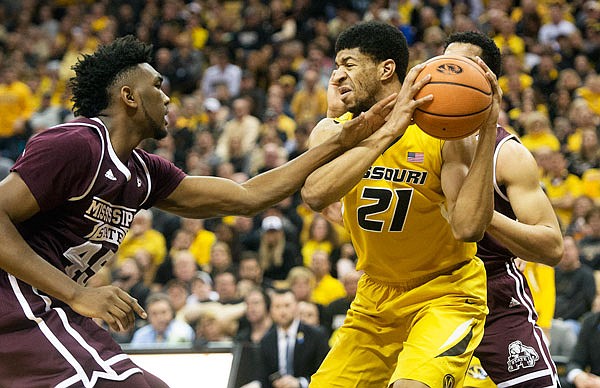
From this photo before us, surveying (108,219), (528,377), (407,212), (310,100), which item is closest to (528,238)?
(407,212)

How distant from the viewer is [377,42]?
457 centimetres

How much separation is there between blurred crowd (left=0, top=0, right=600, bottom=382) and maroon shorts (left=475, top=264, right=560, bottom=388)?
1.63 metres

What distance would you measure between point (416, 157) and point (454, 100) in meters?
0.48

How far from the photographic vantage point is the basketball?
13.2 feet

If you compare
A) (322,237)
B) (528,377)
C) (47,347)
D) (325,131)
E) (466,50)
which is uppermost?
(466,50)

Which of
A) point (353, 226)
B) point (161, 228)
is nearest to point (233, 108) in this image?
point (161, 228)

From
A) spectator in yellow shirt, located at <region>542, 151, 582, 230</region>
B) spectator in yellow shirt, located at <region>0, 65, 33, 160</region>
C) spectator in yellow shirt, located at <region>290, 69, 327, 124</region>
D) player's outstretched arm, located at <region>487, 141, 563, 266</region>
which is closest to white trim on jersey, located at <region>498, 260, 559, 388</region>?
player's outstretched arm, located at <region>487, 141, 563, 266</region>

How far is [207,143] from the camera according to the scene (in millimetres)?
13305

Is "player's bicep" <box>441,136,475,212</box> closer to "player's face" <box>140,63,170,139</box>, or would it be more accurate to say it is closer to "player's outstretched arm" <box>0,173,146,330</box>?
"player's face" <box>140,63,170,139</box>

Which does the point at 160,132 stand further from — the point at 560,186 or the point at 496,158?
the point at 560,186

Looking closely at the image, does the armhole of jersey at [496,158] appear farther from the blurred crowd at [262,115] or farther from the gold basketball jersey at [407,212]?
the blurred crowd at [262,115]

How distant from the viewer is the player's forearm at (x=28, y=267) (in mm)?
3715

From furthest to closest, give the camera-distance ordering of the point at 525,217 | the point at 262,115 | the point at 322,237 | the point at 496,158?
1. the point at 262,115
2. the point at 322,237
3. the point at 496,158
4. the point at 525,217

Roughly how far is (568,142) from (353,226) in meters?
7.76
